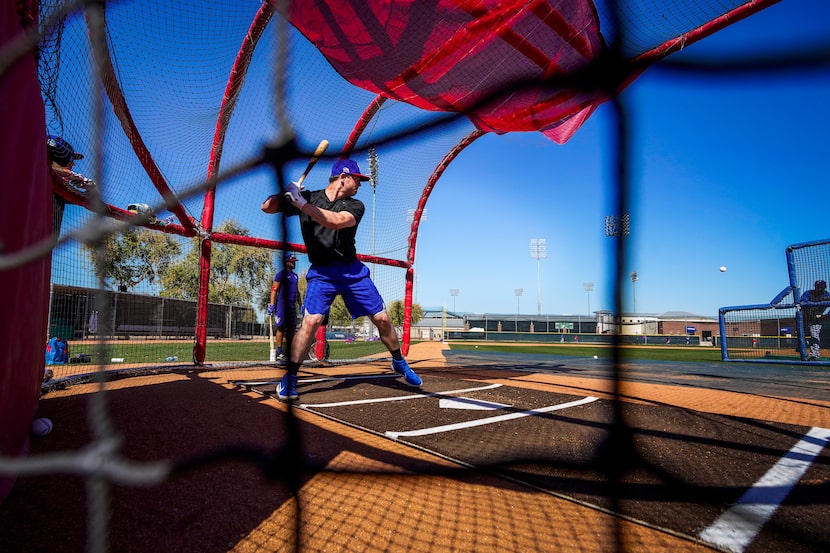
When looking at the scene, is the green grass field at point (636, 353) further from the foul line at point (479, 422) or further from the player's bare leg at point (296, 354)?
the player's bare leg at point (296, 354)

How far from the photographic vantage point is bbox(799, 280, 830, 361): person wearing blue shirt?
26.5 feet

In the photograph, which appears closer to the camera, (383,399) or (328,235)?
(383,399)

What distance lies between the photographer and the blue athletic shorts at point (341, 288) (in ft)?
12.7

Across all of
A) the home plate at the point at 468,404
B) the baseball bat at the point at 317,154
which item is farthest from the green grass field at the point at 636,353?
the baseball bat at the point at 317,154

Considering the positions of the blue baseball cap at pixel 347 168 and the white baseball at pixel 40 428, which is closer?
the white baseball at pixel 40 428

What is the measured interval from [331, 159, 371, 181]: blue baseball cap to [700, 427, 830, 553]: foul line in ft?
11.4

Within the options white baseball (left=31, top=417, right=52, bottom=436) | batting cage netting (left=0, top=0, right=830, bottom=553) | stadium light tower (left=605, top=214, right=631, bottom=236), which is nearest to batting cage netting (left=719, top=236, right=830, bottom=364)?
batting cage netting (left=0, top=0, right=830, bottom=553)

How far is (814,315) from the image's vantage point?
27.1 feet

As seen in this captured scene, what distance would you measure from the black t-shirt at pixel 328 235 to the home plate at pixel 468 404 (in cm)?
163

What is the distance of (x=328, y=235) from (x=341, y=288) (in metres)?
0.55

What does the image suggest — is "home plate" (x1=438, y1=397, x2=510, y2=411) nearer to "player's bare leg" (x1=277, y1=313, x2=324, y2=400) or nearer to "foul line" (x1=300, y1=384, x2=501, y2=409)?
"foul line" (x1=300, y1=384, x2=501, y2=409)

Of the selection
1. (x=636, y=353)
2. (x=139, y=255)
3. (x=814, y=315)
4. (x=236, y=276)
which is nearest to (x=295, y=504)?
(x=139, y=255)

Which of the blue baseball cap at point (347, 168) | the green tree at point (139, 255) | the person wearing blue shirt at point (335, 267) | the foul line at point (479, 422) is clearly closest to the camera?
the foul line at point (479, 422)

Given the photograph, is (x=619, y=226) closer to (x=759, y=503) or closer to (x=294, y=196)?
(x=759, y=503)
